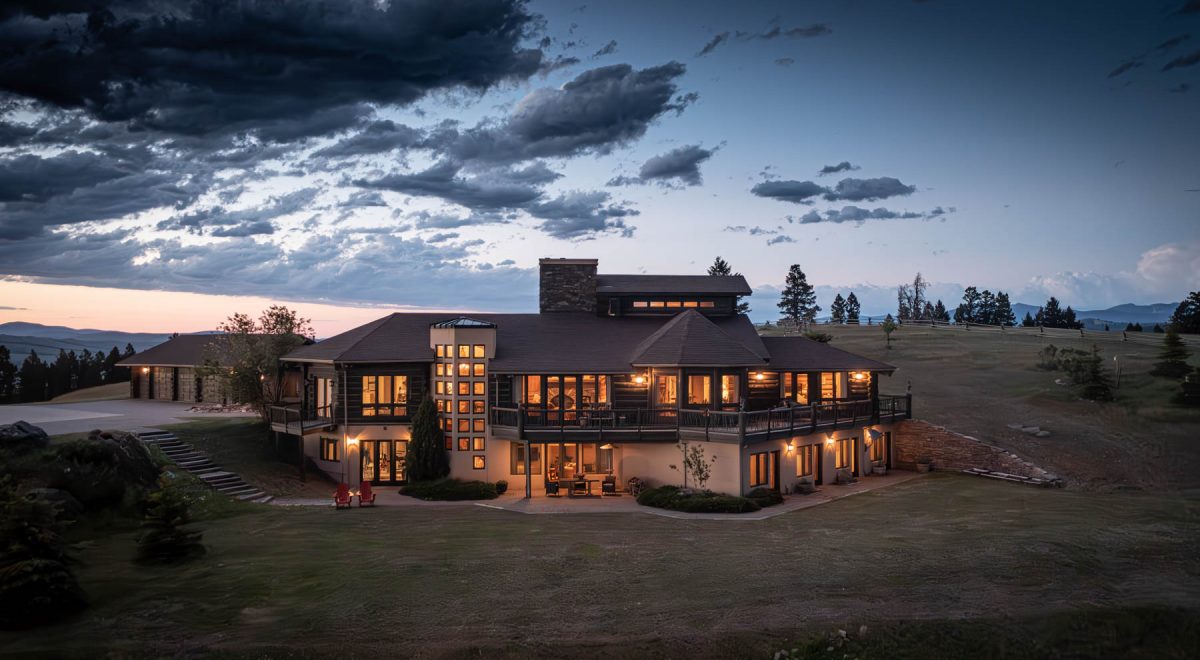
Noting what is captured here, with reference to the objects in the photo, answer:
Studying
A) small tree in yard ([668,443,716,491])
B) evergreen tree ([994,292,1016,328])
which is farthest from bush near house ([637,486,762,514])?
evergreen tree ([994,292,1016,328])

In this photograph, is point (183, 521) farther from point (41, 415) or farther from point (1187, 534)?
point (1187, 534)

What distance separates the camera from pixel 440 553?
18.0 meters

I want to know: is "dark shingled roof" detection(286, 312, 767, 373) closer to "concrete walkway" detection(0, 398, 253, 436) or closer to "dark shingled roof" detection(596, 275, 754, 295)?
"dark shingled roof" detection(596, 275, 754, 295)

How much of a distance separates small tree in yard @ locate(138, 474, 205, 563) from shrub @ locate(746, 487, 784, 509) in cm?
1815

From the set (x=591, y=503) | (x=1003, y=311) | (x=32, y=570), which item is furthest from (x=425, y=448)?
(x=1003, y=311)

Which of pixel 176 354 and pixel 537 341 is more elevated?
pixel 537 341

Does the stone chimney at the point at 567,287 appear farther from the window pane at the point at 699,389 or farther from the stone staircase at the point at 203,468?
the stone staircase at the point at 203,468

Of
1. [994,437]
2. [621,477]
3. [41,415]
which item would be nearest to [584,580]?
[621,477]

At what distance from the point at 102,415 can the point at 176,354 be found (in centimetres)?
1241

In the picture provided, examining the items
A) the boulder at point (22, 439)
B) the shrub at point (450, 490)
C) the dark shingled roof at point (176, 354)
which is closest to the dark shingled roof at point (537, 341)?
the shrub at point (450, 490)

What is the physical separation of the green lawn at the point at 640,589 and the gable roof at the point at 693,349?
847cm

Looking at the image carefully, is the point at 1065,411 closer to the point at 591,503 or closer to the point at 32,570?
the point at 591,503

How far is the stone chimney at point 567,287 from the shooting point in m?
37.3

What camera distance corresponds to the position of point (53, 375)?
71312mm
